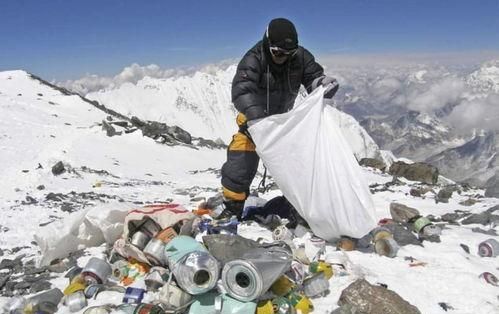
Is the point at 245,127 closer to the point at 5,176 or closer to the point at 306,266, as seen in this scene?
the point at 306,266

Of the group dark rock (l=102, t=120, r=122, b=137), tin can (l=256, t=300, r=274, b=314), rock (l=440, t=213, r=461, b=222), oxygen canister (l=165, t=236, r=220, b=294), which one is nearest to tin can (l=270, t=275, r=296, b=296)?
tin can (l=256, t=300, r=274, b=314)

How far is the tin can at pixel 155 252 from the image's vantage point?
15.8ft

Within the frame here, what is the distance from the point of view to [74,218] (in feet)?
18.9

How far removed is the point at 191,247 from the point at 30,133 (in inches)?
733

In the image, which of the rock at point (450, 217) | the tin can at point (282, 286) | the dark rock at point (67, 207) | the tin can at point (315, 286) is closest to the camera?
the tin can at point (282, 286)

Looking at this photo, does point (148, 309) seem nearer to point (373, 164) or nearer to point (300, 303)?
point (300, 303)

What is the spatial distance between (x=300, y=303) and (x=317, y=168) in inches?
70.2

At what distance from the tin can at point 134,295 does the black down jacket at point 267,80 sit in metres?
2.45

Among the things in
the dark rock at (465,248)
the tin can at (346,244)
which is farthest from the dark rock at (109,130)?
the dark rock at (465,248)

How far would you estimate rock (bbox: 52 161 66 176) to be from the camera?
1384cm

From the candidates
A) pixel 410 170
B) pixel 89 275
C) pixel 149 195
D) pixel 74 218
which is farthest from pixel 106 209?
pixel 410 170

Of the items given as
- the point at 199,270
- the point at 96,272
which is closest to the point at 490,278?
the point at 199,270

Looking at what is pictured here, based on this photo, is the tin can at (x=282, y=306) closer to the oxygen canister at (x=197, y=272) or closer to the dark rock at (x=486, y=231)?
the oxygen canister at (x=197, y=272)

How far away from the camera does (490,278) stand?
474 centimetres
